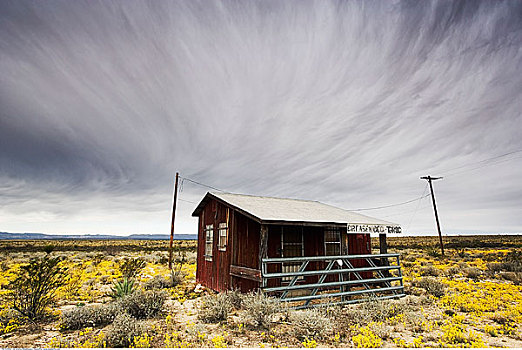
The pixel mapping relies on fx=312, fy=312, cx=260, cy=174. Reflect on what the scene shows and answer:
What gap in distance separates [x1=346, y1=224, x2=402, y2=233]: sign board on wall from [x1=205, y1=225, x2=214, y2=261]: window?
239 inches

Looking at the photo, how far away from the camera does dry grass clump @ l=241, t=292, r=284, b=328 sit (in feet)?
25.9

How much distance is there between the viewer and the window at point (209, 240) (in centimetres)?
1382

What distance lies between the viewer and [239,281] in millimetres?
11289

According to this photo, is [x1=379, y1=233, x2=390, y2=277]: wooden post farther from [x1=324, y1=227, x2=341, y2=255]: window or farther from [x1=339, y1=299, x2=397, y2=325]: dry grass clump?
[x1=339, y1=299, x2=397, y2=325]: dry grass clump

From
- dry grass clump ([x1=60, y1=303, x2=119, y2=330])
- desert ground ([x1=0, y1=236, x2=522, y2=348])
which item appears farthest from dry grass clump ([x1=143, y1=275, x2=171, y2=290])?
dry grass clump ([x1=60, y1=303, x2=119, y2=330])

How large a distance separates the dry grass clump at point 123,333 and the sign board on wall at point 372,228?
7.18m

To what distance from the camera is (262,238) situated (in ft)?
31.6

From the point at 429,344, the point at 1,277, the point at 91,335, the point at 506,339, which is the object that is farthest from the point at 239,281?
the point at 1,277

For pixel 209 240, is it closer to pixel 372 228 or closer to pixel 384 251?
pixel 372 228

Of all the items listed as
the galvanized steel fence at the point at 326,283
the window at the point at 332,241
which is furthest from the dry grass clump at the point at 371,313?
the window at the point at 332,241

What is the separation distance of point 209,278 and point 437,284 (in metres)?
9.26

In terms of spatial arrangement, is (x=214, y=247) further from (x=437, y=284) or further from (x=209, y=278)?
(x=437, y=284)

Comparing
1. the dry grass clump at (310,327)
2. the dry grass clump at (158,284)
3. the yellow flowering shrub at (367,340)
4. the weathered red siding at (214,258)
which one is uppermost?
the weathered red siding at (214,258)

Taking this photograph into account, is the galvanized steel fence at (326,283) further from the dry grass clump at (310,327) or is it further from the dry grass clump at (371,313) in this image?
the dry grass clump at (310,327)
